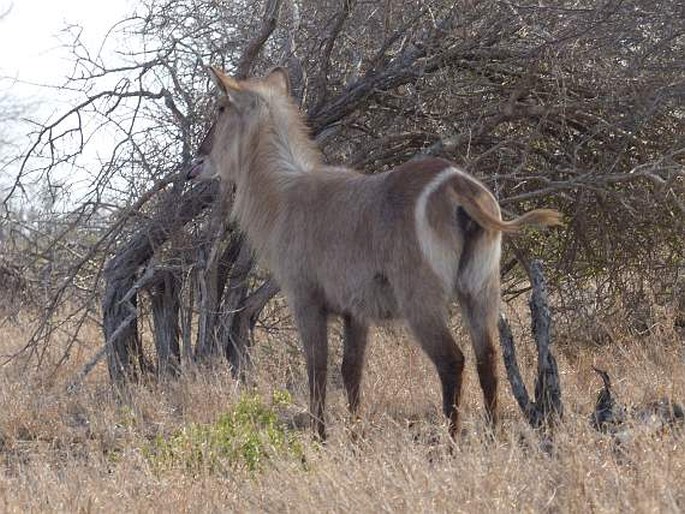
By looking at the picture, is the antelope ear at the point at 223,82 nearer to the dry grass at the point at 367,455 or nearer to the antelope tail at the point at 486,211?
the dry grass at the point at 367,455

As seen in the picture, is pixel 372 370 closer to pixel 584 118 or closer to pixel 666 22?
pixel 584 118

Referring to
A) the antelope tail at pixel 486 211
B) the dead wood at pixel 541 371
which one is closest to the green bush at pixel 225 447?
the dead wood at pixel 541 371

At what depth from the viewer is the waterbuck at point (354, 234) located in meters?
5.21

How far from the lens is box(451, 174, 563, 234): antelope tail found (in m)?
4.96

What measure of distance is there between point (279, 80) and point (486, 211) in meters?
2.13

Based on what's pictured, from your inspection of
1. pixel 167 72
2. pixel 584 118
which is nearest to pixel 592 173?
pixel 584 118

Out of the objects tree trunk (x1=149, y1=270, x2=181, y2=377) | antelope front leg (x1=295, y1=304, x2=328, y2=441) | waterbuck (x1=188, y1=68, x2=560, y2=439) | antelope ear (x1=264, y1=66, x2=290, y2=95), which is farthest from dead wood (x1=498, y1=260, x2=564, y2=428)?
tree trunk (x1=149, y1=270, x2=181, y2=377)

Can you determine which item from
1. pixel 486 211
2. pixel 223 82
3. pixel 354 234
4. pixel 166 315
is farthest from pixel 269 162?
pixel 166 315

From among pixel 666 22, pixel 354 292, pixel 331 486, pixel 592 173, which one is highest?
pixel 666 22

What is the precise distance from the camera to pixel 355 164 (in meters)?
7.55

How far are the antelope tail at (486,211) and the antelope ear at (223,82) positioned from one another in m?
1.84

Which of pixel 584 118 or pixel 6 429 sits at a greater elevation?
pixel 584 118

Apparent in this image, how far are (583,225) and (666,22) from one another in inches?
61.7

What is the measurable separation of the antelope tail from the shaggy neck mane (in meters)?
1.45
